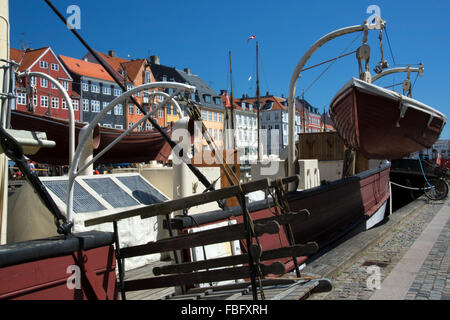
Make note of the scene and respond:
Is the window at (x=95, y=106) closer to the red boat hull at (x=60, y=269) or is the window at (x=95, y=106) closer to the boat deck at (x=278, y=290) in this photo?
the boat deck at (x=278, y=290)

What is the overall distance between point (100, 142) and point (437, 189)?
48.1 feet

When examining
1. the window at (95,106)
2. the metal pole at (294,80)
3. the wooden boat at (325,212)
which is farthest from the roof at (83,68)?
the metal pole at (294,80)

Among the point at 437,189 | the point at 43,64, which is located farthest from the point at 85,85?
the point at 437,189

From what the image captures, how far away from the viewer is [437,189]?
696 inches

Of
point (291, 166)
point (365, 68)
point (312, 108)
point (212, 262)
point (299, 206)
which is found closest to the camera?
point (212, 262)

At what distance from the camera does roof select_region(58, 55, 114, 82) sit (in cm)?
4959

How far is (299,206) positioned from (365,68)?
5.54 m

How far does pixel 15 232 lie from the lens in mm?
6242

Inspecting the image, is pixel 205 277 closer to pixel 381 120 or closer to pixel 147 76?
pixel 381 120

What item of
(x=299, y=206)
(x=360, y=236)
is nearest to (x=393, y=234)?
(x=360, y=236)

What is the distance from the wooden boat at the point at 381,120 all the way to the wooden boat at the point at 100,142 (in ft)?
19.9
